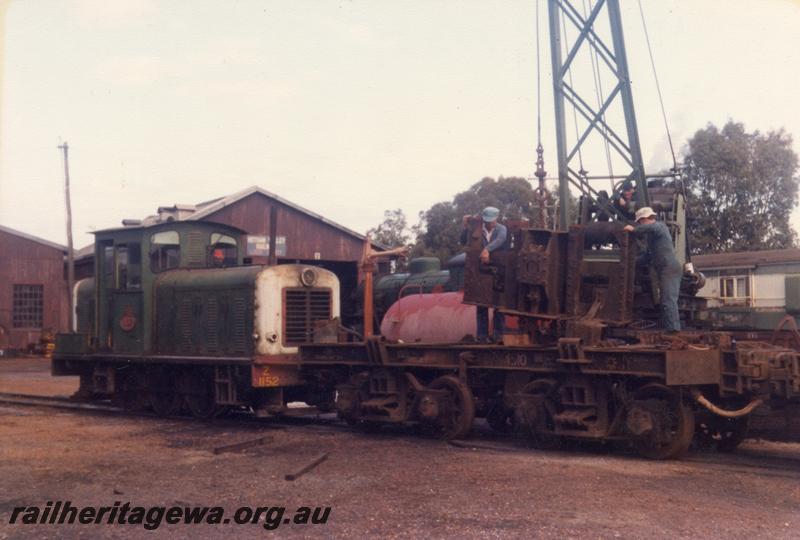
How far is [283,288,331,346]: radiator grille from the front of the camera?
13.1 m

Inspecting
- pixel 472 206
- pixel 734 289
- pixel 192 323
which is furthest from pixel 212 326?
pixel 472 206

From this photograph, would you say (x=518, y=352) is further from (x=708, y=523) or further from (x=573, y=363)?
(x=708, y=523)

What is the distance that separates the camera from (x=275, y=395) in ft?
43.2

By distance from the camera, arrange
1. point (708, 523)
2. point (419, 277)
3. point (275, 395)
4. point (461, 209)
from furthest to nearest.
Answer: point (461, 209)
point (419, 277)
point (275, 395)
point (708, 523)

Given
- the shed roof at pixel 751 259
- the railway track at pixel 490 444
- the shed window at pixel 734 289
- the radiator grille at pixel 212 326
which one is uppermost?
the shed roof at pixel 751 259

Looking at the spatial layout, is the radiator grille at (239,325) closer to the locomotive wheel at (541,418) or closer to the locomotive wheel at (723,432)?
the locomotive wheel at (541,418)

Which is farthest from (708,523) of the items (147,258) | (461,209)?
(461,209)

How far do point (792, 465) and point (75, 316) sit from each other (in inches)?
502

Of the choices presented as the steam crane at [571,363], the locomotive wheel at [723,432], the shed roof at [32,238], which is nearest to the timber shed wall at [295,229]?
the shed roof at [32,238]

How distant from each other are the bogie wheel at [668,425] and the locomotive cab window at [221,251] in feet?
26.4

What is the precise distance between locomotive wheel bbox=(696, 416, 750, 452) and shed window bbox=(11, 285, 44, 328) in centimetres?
3209

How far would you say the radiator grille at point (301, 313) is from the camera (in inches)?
517

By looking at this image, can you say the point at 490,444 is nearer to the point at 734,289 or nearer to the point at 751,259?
the point at 734,289

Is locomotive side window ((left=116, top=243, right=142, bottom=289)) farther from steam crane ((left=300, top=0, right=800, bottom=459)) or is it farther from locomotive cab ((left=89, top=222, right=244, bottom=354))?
steam crane ((left=300, top=0, right=800, bottom=459))
